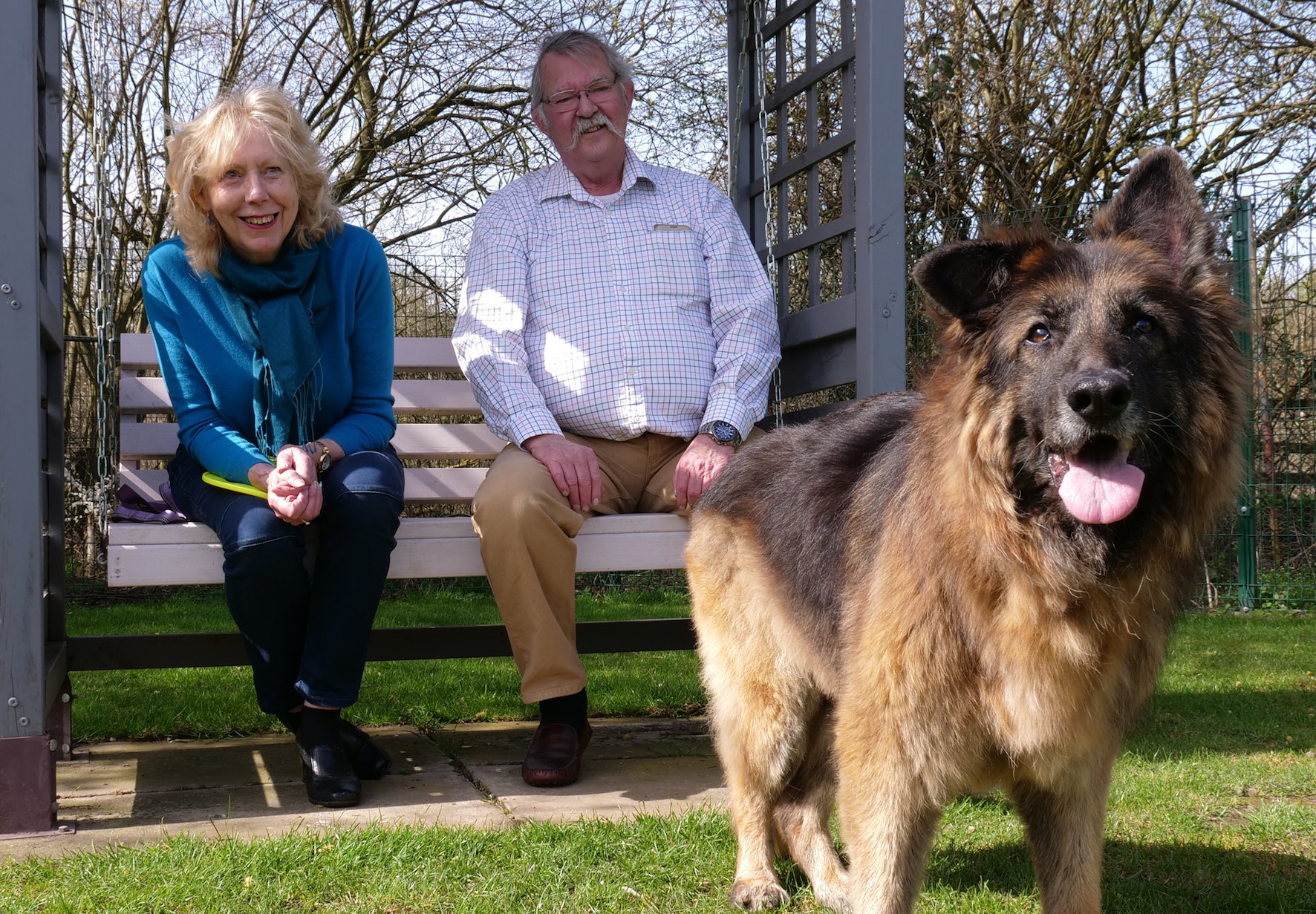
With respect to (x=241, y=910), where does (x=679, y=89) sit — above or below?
above

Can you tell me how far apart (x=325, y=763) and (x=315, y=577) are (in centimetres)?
55

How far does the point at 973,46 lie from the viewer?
8.53m

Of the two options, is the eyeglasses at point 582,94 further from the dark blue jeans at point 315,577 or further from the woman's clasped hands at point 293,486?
the woman's clasped hands at point 293,486

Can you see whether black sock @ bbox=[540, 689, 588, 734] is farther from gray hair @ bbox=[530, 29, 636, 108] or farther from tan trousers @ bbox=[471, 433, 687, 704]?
gray hair @ bbox=[530, 29, 636, 108]

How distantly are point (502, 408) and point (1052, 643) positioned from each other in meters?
2.15

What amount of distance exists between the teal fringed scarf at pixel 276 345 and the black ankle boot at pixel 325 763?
0.81 metres

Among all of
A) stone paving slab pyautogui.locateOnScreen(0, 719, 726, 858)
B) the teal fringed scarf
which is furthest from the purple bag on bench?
stone paving slab pyautogui.locateOnScreen(0, 719, 726, 858)

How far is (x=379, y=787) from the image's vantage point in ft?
11.5

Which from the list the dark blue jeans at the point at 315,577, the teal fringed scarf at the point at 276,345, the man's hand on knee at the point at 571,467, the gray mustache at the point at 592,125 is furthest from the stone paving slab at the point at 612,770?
the gray mustache at the point at 592,125

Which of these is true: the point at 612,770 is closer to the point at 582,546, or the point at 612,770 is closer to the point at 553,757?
the point at 553,757

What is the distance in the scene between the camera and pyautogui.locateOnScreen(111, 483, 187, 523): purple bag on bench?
3545mm

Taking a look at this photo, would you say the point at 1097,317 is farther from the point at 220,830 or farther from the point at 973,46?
the point at 973,46

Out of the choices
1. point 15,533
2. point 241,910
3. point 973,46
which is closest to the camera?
point 241,910

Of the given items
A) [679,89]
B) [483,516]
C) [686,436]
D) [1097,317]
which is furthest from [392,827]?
[679,89]
